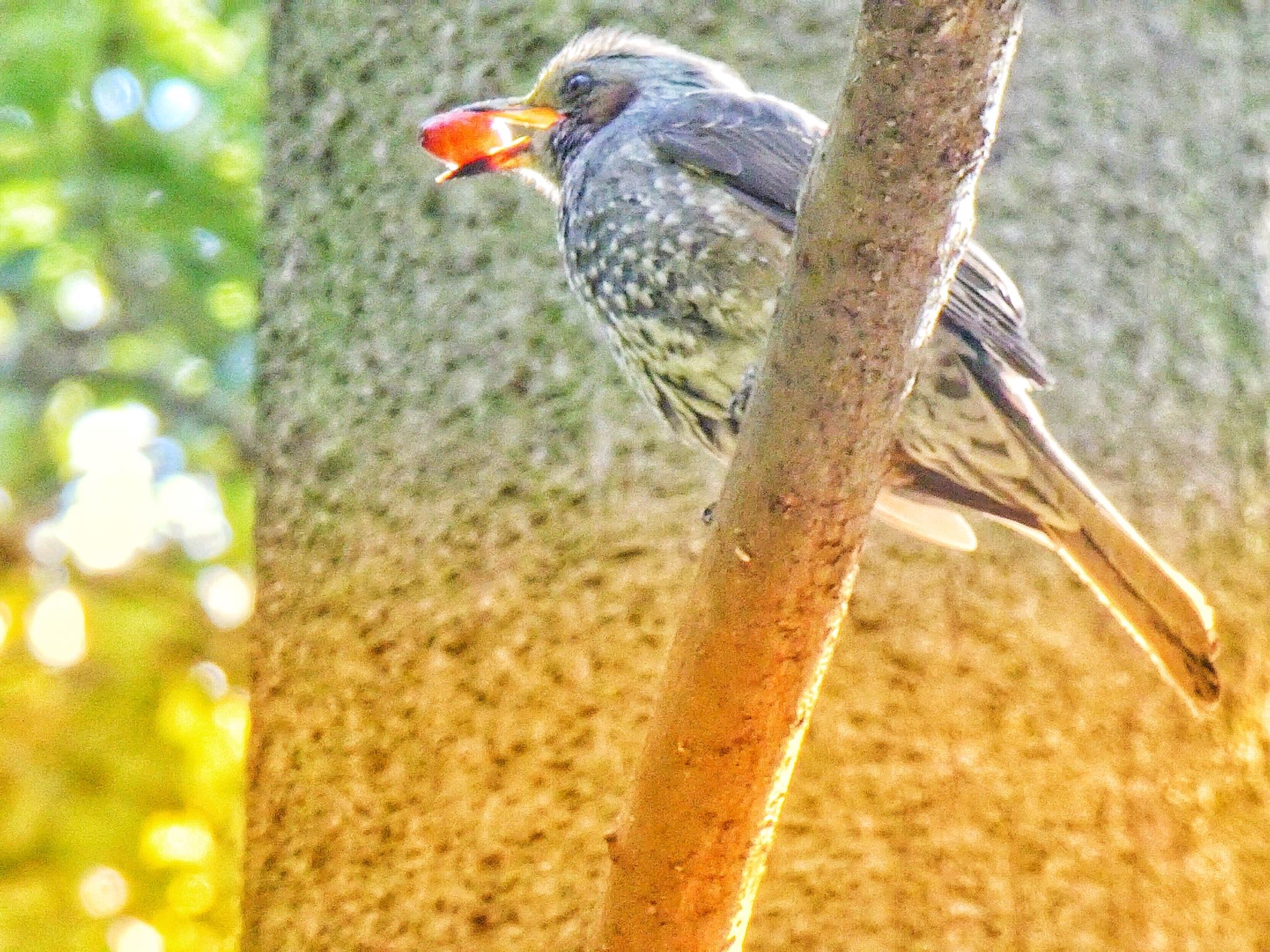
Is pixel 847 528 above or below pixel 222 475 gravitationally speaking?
above

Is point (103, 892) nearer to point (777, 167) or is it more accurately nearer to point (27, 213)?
point (27, 213)

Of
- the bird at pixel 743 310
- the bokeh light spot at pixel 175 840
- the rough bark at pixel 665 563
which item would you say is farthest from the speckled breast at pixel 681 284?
the bokeh light spot at pixel 175 840

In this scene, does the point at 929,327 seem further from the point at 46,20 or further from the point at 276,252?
the point at 46,20

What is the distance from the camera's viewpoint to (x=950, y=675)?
6.54 feet

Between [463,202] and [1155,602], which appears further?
[463,202]

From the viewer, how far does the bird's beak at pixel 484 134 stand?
2.22 metres

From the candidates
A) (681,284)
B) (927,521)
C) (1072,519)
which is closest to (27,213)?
(681,284)

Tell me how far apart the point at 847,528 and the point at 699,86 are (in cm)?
121

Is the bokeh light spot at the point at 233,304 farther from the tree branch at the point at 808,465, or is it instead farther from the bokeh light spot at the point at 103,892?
the tree branch at the point at 808,465

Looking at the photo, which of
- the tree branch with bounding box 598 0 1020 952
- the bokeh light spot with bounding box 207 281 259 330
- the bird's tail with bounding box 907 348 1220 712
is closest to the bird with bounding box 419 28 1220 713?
the bird's tail with bounding box 907 348 1220 712

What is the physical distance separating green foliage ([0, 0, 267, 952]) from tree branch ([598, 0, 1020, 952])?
1.80 m

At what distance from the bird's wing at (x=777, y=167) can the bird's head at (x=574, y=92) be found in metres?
0.08

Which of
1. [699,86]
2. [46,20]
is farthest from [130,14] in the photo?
[699,86]

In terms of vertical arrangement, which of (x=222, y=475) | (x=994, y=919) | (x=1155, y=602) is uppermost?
(x=1155, y=602)
